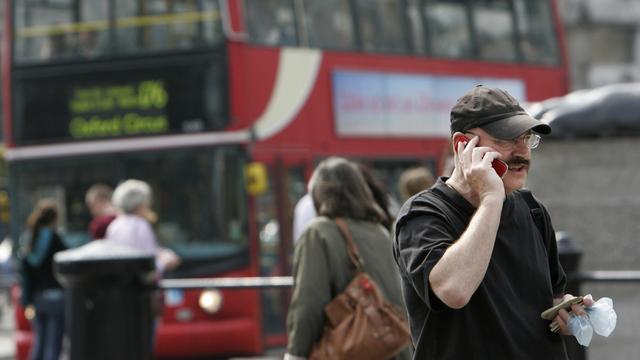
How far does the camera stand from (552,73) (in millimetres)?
16531

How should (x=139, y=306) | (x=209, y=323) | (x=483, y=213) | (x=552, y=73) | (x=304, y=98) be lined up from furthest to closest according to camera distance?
(x=552, y=73) → (x=304, y=98) → (x=209, y=323) → (x=139, y=306) → (x=483, y=213)

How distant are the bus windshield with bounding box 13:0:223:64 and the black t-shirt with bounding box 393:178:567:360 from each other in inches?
396

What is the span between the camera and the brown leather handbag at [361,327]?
4957 mm

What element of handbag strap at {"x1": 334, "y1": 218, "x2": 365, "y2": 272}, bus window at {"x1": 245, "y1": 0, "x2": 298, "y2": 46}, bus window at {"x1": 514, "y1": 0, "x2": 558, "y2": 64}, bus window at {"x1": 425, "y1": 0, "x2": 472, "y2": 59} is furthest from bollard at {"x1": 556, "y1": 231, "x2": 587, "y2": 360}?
bus window at {"x1": 514, "y1": 0, "x2": 558, "y2": 64}

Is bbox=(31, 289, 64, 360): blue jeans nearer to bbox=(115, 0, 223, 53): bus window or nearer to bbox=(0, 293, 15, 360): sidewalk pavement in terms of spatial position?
bbox=(115, 0, 223, 53): bus window

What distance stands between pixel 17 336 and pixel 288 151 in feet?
9.92

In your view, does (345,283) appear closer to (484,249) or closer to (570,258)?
(570,258)

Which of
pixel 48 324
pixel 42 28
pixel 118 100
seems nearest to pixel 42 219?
pixel 48 324

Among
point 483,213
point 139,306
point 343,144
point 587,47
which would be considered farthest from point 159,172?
point 587,47

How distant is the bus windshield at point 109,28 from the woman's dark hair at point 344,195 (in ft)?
25.8

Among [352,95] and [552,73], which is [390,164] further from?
[552,73]

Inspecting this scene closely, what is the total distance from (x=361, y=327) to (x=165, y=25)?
863 cm

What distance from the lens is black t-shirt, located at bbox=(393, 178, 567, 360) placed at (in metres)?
3.06

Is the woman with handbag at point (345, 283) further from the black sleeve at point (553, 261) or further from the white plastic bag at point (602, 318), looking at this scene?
the white plastic bag at point (602, 318)
